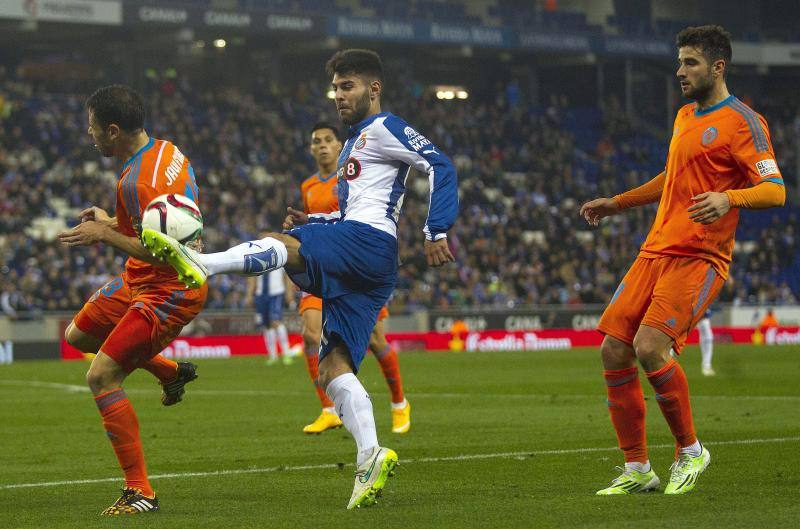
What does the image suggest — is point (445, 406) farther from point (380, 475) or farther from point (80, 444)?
point (380, 475)

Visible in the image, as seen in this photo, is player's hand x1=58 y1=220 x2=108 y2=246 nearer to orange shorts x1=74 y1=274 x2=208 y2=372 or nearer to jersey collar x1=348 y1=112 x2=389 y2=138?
orange shorts x1=74 y1=274 x2=208 y2=372

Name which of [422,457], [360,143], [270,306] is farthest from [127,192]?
[270,306]

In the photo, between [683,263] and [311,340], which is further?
[311,340]

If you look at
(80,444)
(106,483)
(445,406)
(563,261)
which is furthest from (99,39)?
(106,483)

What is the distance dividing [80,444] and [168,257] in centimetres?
617

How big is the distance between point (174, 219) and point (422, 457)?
450cm

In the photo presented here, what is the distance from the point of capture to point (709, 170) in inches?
Result: 301

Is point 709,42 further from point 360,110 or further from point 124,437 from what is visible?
point 124,437

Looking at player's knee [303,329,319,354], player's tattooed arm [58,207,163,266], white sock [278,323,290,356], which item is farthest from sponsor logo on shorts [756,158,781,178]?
white sock [278,323,290,356]

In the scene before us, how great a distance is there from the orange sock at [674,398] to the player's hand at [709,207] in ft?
3.35

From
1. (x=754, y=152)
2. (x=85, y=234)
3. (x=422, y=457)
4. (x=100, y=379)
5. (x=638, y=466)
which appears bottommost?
(x=422, y=457)

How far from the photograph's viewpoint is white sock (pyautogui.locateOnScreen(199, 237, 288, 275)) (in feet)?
21.5

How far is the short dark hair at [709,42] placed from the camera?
305 inches

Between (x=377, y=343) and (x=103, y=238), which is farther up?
(x=103, y=238)
